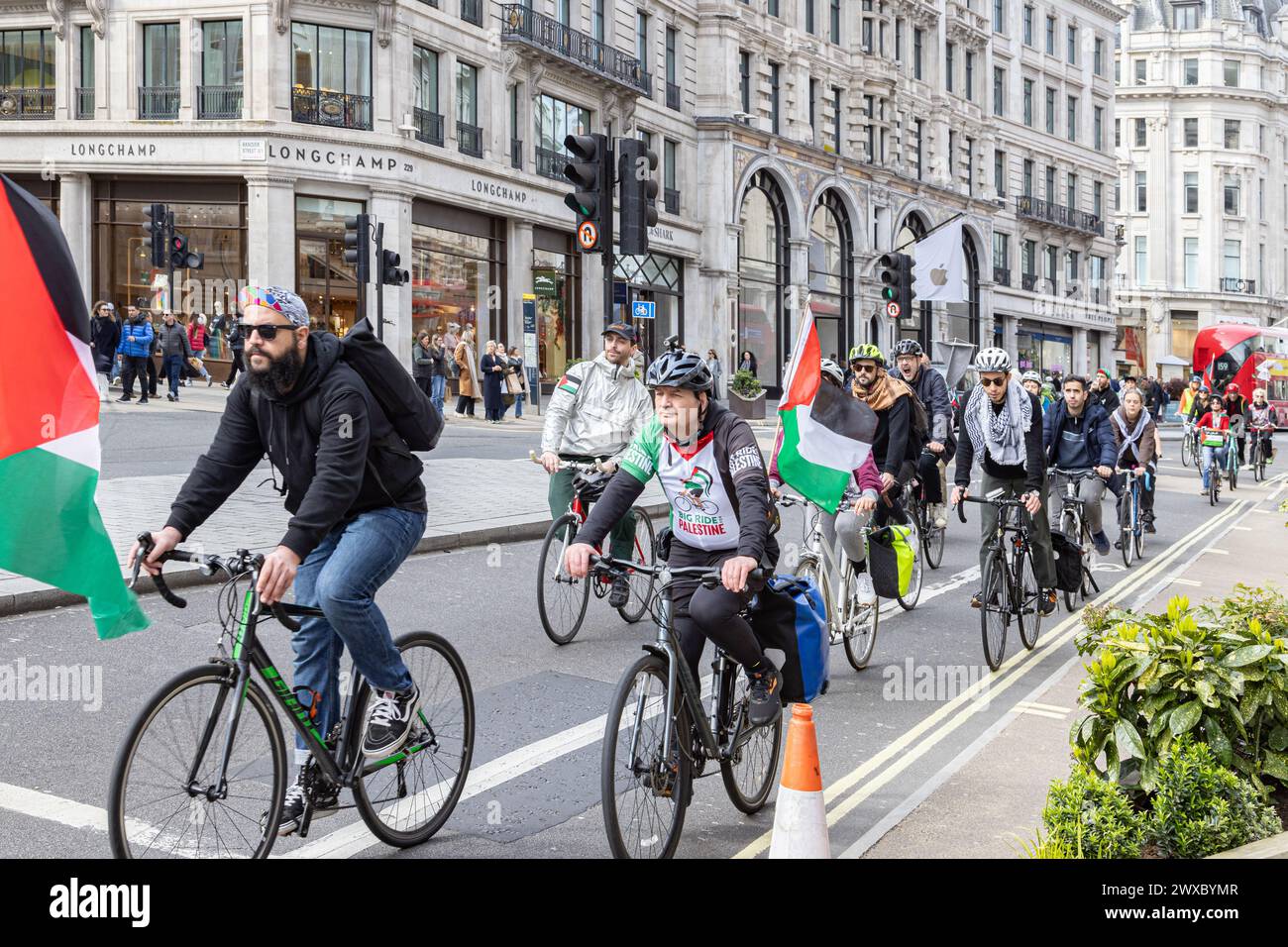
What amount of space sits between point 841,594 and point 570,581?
5.48 ft

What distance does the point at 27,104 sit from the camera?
31.3 meters

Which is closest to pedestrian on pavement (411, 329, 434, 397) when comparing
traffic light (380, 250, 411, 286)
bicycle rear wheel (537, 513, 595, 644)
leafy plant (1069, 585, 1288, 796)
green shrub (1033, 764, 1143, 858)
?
traffic light (380, 250, 411, 286)

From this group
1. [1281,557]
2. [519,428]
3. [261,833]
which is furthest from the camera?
[519,428]

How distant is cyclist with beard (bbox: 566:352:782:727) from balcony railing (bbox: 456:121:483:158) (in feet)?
94.5

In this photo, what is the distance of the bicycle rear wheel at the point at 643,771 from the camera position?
4.06 m

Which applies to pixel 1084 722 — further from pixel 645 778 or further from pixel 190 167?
pixel 190 167

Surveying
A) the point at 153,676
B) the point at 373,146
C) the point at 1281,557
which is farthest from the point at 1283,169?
the point at 153,676

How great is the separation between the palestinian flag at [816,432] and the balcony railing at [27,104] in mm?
29763

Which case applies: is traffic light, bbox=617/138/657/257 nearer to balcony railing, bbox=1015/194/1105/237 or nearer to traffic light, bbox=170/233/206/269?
traffic light, bbox=170/233/206/269

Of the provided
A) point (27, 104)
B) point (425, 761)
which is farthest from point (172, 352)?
point (425, 761)

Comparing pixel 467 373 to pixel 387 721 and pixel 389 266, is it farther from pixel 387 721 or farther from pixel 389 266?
pixel 387 721

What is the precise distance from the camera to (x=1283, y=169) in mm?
87312

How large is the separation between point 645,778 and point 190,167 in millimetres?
28725
